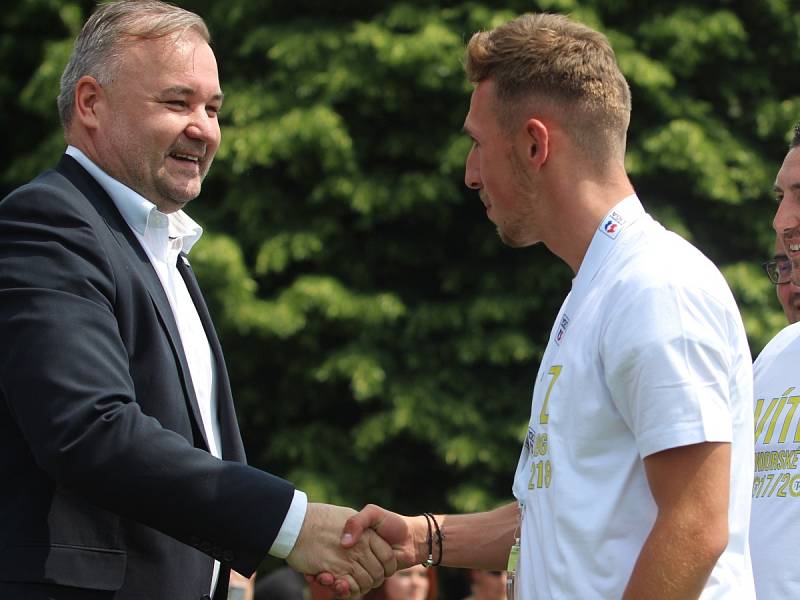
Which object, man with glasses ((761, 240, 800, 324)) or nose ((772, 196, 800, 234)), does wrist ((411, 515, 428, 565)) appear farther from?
man with glasses ((761, 240, 800, 324))

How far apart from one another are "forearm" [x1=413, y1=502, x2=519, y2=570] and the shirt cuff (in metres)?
0.61

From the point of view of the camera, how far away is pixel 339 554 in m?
3.93

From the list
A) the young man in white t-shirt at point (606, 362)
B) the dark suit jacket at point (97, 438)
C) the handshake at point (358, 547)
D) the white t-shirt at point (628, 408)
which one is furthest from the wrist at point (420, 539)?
the white t-shirt at point (628, 408)

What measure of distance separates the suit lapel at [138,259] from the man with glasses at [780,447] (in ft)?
5.65

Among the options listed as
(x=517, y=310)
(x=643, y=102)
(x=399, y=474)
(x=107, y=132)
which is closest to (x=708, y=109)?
(x=643, y=102)

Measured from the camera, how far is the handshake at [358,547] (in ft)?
12.6

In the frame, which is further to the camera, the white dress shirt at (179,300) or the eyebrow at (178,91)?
the eyebrow at (178,91)

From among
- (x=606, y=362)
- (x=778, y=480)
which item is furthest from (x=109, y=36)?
(x=778, y=480)

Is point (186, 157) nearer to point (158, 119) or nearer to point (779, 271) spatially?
point (158, 119)

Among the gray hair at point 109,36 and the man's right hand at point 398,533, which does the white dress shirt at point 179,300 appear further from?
the man's right hand at point 398,533

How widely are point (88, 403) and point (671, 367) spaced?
1507mm

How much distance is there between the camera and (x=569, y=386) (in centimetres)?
282

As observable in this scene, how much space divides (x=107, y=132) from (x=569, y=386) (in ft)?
5.78

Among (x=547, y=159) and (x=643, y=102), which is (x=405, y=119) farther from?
(x=547, y=159)
